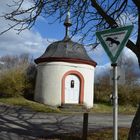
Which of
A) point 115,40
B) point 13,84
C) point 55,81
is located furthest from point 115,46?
point 13,84

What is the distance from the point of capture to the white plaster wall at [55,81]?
116 feet

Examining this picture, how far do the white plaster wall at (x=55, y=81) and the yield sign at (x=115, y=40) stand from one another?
27.0 metres

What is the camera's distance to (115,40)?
27.0 ft

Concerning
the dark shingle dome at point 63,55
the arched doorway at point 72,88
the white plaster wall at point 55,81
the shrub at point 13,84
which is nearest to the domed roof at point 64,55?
the dark shingle dome at point 63,55

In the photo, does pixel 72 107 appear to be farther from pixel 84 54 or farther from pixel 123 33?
pixel 123 33

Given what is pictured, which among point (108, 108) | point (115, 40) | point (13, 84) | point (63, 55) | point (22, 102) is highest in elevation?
point (63, 55)

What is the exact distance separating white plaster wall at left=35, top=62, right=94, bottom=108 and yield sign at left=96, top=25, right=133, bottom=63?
2704cm

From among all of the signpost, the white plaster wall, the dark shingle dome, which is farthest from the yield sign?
the white plaster wall

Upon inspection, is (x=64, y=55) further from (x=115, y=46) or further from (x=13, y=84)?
(x=115, y=46)

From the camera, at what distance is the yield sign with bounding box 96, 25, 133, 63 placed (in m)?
8.12

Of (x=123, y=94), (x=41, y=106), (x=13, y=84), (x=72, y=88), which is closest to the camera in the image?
(x=41, y=106)

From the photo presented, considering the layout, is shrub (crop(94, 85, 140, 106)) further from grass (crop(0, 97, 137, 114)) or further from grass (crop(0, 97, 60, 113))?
grass (crop(0, 97, 60, 113))

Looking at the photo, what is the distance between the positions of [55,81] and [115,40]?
27.5 m

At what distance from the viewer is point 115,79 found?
809 centimetres
